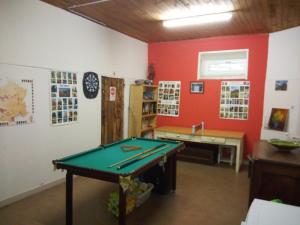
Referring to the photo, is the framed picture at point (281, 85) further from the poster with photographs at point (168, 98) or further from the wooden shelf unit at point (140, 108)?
the wooden shelf unit at point (140, 108)

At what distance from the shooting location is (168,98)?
19.0 ft

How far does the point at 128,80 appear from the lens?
17.5 feet

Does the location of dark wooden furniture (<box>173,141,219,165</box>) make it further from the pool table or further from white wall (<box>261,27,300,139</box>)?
the pool table

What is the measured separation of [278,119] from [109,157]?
3393 mm

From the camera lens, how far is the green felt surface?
2358mm

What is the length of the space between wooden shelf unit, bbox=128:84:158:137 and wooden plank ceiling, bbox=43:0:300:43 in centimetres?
125

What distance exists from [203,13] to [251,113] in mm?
2412

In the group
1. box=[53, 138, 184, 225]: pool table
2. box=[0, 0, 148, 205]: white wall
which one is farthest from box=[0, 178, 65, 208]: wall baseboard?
box=[53, 138, 184, 225]: pool table

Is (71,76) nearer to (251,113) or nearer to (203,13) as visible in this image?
(203,13)

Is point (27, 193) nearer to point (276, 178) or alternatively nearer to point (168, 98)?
point (276, 178)

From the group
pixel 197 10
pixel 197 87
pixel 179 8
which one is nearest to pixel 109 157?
pixel 179 8

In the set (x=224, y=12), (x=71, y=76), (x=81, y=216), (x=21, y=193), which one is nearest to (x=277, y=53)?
(x=224, y=12)

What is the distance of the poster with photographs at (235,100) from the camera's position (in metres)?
4.97

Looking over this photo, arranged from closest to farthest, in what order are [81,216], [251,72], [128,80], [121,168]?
1. [121,168]
2. [81,216]
3. [251,72]
4. [128,80]
